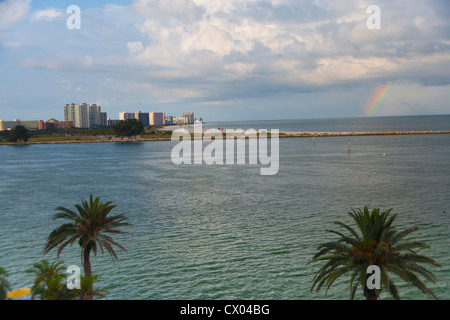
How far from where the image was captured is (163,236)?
4381 cm

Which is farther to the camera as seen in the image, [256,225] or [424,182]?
[424,182]

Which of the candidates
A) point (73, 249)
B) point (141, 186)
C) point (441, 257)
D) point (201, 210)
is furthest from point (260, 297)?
point (141, 186)

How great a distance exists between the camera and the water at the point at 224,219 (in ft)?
102

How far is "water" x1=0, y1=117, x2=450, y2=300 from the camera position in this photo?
3117 centimetres

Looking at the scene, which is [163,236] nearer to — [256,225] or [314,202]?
[256,225]

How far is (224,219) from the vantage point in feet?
168

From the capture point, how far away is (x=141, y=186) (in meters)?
81.4

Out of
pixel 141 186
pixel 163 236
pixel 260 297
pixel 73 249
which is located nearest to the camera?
pixel 260 297

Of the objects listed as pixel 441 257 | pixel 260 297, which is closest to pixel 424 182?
pixel 441 257
